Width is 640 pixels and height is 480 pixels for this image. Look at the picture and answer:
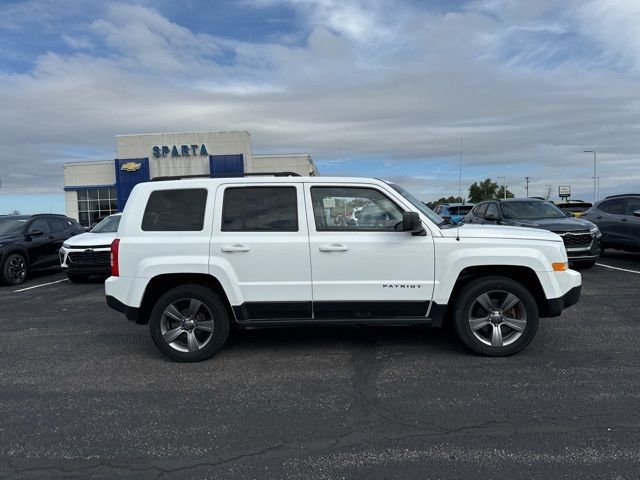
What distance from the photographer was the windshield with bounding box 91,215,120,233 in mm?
12811

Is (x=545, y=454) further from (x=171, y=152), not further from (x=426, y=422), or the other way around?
(x=171, y=152)

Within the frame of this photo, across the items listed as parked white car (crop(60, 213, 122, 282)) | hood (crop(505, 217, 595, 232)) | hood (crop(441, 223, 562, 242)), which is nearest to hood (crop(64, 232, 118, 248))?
parked white car (crop(60, 213, 122, 282))

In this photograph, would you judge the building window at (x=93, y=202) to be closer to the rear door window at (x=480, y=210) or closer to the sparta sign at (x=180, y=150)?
the sparta sign at (x=180, y=150)

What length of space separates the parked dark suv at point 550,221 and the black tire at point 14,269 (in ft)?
36.6

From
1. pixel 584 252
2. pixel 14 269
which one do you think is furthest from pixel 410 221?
pixel 14 269

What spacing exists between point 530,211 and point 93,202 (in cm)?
4101

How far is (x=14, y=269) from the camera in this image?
12156 millimetres

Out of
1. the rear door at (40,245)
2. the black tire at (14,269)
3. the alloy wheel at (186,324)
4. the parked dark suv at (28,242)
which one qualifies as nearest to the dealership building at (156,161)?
the parked dark suv at (28,242)

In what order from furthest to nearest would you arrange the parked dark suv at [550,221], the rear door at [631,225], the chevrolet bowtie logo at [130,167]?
the chevrolet bowtie logo at [130,167] → the rear door at [631,225] → the parked dark suv at [550,221]

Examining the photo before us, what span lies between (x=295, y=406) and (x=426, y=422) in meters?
1.07

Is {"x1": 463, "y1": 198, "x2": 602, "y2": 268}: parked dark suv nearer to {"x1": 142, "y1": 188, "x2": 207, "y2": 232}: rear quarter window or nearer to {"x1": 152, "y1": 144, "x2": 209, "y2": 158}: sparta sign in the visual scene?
{"x1": 142, "y1": 188, "x2": 207, "y2": 232}: rear quarter window

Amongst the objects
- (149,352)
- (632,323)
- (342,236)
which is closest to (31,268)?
(149,352)

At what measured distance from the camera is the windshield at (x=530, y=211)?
12.1 m

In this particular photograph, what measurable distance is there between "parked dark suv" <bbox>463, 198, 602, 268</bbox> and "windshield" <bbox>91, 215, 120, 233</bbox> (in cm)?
917
